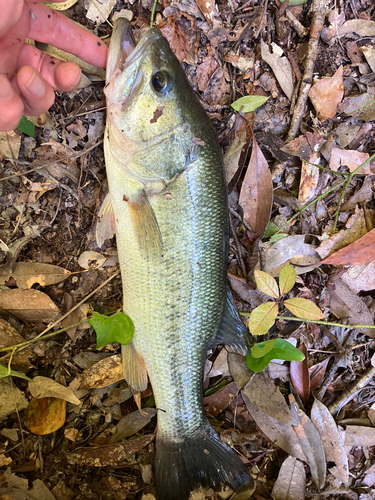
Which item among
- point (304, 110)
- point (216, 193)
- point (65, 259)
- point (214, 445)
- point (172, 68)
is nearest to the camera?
point (172, 68)

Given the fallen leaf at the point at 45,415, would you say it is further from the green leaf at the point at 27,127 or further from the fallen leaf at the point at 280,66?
the fallen leaf at the point at 280,66

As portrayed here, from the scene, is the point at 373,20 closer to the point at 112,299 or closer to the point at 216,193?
the point at 216,193

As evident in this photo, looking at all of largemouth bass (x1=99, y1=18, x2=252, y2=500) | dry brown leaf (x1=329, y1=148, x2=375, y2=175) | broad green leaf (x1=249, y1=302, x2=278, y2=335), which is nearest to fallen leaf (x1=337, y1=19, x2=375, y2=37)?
dry brown leaf (x1=329, y1=148, x2=375, y2=175)

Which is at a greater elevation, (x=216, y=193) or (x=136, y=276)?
(x=216, y=193)

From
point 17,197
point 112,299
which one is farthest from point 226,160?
point 17,197

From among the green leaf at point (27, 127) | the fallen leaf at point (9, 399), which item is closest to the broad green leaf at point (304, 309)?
the fallen leaf at point (9, 399)

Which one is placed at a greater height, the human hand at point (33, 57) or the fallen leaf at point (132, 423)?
the human hand at point (33, 57)

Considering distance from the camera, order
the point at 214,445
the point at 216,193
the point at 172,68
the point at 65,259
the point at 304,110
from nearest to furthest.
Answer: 1. the point at 172,68
2. the point at 216,193
3. the point at 214,445
4. the point at 65,259
5. the point at 304,110
